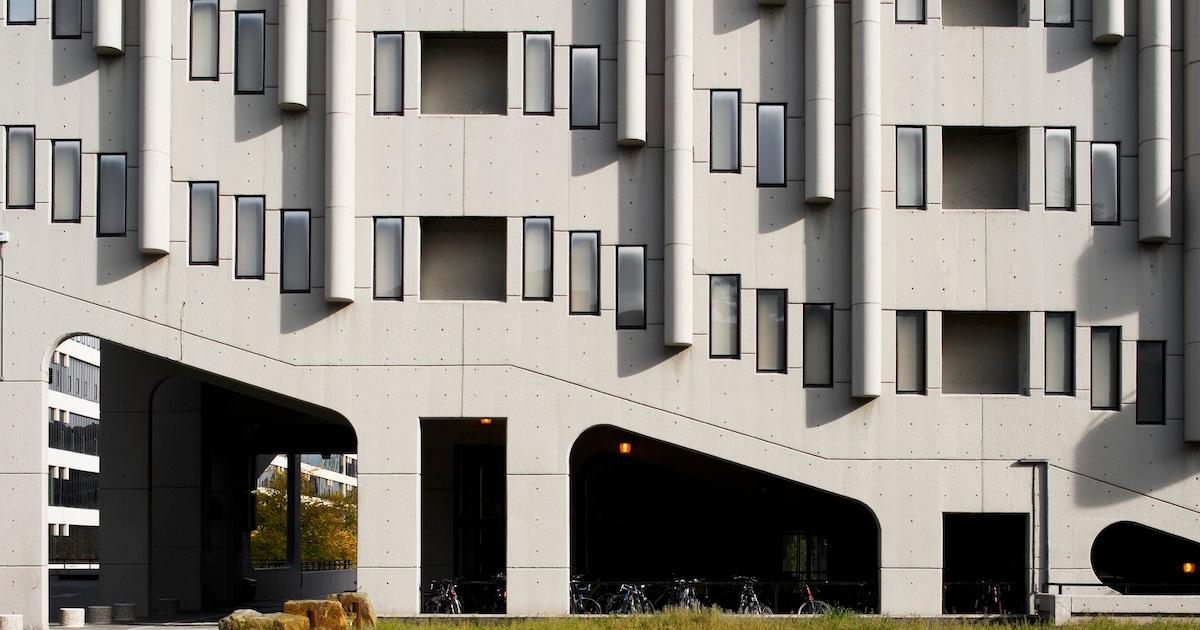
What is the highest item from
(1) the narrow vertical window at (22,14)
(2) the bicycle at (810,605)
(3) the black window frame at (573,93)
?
(1) the narrow vertical window at (22,14)

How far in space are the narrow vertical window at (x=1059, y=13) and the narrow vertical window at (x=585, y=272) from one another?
12.0 m

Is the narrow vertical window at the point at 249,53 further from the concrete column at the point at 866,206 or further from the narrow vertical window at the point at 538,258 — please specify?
the concrete column at the point at 866,206

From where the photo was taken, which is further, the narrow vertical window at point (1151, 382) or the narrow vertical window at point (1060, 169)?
the narrow vertical window at point (1060, 169)

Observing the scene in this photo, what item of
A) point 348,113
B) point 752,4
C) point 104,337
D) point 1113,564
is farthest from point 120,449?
point 1113,564

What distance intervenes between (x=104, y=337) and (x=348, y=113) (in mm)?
7681

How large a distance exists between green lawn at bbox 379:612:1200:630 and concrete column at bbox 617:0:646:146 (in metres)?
11.2

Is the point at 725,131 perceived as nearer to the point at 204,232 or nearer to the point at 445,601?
the point at 204,232

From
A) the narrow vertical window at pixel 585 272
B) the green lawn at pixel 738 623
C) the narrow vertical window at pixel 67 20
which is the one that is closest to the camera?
the green lawn at pixel 738 623

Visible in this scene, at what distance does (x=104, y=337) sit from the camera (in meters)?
32.6

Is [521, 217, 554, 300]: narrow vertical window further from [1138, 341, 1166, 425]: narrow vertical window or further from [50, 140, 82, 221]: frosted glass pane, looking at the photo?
[1138, 341, 1166, 425]: narrow vertical window

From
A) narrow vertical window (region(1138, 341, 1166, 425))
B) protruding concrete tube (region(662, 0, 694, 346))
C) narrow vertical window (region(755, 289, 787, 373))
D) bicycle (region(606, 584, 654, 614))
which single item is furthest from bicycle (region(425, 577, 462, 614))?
narrow vertical window (region(1138, 341, 1166, 425))

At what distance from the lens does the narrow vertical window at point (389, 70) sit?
110 feet

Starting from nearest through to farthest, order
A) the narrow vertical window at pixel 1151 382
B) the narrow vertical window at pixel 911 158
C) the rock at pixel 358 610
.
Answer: the rock at pixel 358 610, the narrow vertical window at pixel 1151 382, the narrow vertical window at pixel 911 158

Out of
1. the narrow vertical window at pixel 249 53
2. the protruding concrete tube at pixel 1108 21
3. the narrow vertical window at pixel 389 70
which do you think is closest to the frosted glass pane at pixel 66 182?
the narrow vertical window at pixel 249 53
